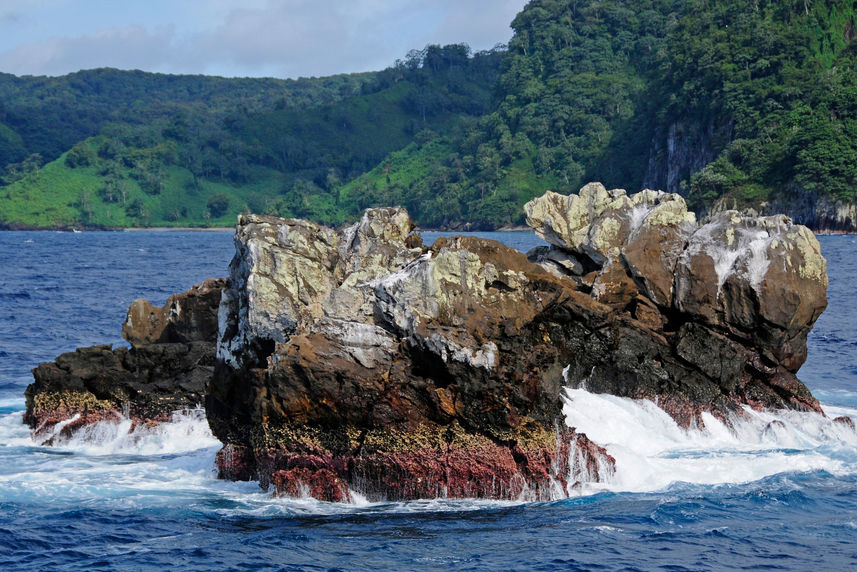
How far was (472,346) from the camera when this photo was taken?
2089 cm

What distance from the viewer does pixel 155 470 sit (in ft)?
76.5

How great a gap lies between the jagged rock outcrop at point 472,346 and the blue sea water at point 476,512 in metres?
0.66

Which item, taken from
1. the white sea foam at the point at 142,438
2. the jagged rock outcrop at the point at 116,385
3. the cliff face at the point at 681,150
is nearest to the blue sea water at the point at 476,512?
Result: the white sea foam at the point at 142,438

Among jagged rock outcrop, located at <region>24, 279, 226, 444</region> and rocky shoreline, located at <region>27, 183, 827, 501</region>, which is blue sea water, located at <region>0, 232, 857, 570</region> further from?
rocky shoreline, located at <region>27, 183, 827, 501</region>

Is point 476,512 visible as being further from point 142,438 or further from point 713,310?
point 713,310

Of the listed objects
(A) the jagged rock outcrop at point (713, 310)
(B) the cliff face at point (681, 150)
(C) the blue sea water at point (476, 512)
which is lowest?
(C) the blue sea water at point (476, 512)

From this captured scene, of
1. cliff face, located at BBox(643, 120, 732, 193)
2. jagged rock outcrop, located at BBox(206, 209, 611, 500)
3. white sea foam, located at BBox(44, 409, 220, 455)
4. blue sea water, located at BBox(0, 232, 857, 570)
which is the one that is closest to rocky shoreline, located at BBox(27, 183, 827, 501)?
jagged rock outcrop, located at BBox(206, 209, 611, 500)

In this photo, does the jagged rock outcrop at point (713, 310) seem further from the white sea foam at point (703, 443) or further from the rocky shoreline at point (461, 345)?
the white sea foam at point (703, 443)

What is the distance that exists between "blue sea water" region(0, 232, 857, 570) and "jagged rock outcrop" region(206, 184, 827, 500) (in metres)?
0.66

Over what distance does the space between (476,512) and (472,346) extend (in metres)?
3.37

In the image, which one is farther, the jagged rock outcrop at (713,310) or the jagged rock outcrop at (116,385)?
the jagged rock outcrop at (116,385)

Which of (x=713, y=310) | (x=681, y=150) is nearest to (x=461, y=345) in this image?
(x=713, y=310)

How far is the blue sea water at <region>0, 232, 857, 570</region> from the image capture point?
16998 mm

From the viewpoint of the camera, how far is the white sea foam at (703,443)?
21953 millimetres
